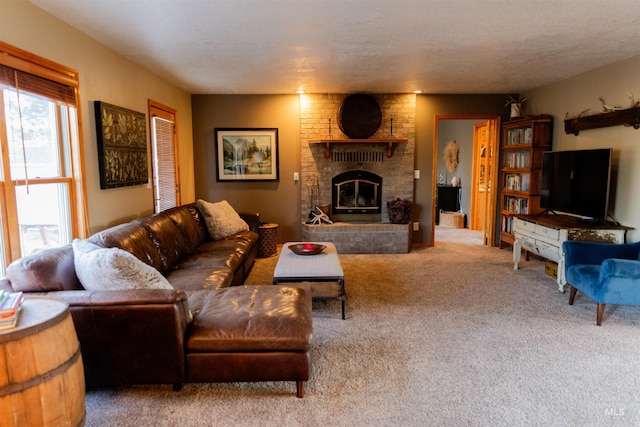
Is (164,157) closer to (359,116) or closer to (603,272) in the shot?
(359,116)

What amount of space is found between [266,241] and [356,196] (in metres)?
1.59

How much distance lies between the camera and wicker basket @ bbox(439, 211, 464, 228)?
804cm

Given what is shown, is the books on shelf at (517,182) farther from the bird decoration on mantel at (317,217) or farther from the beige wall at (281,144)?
the bird decoration on mantel at (317,217)

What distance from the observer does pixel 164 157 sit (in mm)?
4945

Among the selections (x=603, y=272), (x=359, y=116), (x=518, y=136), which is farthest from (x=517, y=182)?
(x=603, y=272)

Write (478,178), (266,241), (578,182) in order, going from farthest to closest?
(478,178)
(266,241)
(578,182)

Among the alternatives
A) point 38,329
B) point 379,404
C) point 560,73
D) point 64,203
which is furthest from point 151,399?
point 560,73

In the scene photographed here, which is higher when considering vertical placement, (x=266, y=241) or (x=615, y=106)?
(x=615, y=106)

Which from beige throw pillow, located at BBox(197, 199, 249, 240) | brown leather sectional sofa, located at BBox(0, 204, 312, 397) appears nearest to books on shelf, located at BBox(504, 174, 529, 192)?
beige throw pillow, located at BBox(197, 199, 249, 240)

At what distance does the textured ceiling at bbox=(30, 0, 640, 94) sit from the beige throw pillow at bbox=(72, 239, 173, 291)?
1.62 meters

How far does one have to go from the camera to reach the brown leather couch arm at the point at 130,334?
79.7 inches

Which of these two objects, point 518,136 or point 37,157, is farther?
point 518,136

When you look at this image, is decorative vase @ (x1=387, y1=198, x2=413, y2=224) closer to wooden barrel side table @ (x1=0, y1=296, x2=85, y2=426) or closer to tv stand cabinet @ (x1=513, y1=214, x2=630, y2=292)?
tv stand cabinet @ (x1=513, y1=214, x2=630, y2=292)

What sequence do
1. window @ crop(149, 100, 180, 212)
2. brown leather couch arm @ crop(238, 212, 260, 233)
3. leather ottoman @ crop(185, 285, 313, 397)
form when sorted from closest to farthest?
leather ottoman @ crop(185, 285, 313, 397), window @ crop(149, 100, 180, 212), brown leather couch arm @ crop(238, 212, 260, 233)
